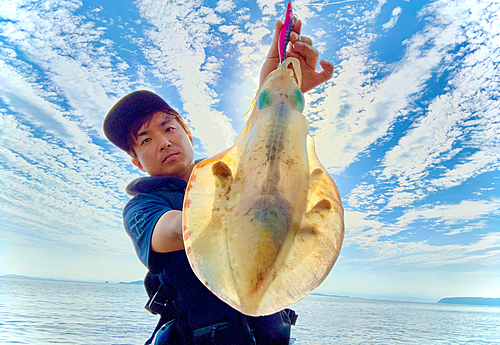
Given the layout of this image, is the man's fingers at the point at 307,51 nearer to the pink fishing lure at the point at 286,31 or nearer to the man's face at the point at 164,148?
the pink fishing lure at the point at 286,31

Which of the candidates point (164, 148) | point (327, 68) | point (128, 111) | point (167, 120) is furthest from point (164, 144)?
point (327, 68)

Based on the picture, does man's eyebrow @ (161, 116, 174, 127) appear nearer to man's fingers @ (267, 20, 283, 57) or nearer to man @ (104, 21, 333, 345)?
man @ (104, 21, 333, 345)

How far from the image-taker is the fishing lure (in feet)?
2.64

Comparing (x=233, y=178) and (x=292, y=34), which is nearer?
(x=233, y=178)

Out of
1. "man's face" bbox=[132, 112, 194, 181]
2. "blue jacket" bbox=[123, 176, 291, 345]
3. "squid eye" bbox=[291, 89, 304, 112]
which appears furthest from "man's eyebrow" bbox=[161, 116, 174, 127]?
"squid eye" bbox=[291, 89, 304, 112]

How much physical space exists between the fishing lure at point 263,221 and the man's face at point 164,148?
4.53 feet

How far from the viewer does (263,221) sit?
32.8 inches

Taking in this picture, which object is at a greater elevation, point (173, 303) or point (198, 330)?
→ point (173, 303)

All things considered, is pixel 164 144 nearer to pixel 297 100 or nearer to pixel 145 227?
pixel 145 227

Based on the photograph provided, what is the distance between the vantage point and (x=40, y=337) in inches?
547

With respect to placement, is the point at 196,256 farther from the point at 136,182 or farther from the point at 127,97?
the point at 127,97

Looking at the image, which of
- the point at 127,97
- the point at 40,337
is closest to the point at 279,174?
the point at 127,97

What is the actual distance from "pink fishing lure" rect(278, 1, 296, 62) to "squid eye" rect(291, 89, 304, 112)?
48cm

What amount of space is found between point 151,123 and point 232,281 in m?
2.10
